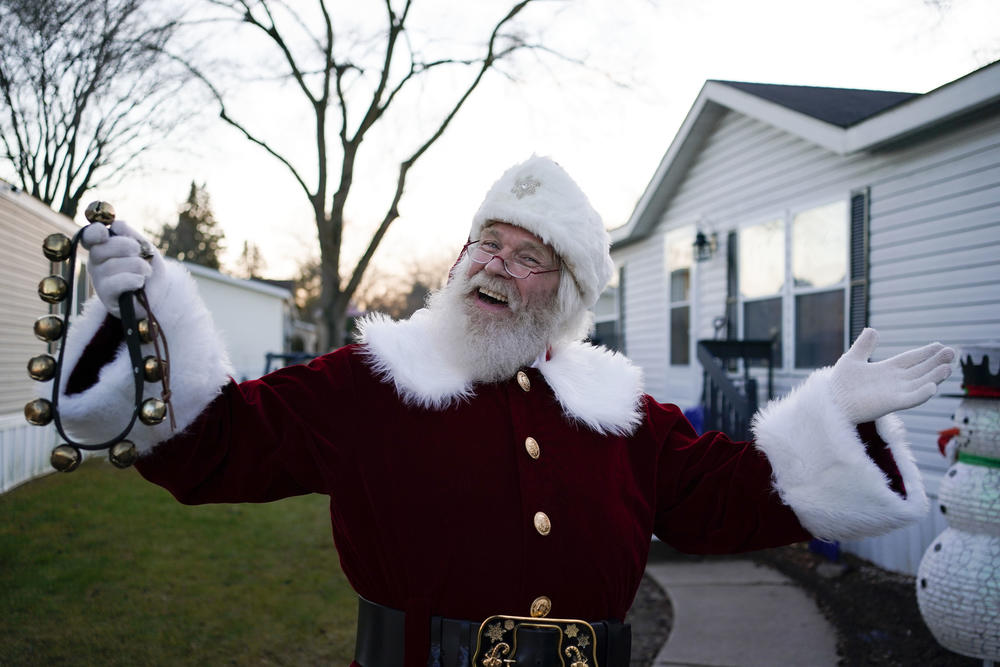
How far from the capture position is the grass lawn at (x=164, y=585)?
3.99 metres

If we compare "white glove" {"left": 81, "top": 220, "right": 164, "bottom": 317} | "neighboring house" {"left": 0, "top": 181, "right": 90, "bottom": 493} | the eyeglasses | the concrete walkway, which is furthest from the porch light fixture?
"white glove" {"left": 81, "top": 220, "right": 164, "bottom": 317}

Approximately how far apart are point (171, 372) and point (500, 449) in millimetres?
799

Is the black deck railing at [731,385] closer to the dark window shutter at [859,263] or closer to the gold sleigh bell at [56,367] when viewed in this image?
the dark window shutter at [859,263]

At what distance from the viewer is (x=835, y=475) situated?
193 cm

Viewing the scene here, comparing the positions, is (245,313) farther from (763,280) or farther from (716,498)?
(716,498)

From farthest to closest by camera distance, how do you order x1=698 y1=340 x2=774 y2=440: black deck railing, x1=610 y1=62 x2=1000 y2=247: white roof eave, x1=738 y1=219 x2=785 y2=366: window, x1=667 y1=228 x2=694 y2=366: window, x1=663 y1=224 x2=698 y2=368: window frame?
x1=667 y1=228 x2=694 y2=366: window, x1=663 y1=224 x2=698 y2=368: window frame, x1=738 y1=219 x2=785 y2=366: window, x1=698 y1=340 x2=774 y2=440: black deck railing, x1=610 y1=62 x2=1000 y2=247: white roof eave

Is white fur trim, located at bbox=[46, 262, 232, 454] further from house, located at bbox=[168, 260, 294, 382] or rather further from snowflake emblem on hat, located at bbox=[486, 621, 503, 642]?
house, located at bbox=[168, 260, 294, 382]

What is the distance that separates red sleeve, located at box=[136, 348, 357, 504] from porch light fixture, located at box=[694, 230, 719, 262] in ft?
24.3

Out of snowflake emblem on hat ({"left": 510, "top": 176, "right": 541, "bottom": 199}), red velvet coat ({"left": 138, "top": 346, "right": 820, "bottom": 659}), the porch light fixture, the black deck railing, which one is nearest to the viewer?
red velvet coat ({"left": 138, "top": 346, "right": 820, "bottom": 659})

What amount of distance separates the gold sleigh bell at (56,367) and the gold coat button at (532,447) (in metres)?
0.87

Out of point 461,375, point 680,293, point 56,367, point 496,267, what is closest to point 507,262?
point 496,267

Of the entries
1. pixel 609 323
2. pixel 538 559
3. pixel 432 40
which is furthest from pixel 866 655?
pixel 432 40

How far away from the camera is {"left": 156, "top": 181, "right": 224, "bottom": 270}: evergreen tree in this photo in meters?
47.5

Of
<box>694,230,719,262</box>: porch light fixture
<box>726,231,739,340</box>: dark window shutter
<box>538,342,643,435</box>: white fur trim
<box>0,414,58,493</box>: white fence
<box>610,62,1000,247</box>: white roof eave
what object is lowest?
<box>0,414,58,493</box>: white fence
